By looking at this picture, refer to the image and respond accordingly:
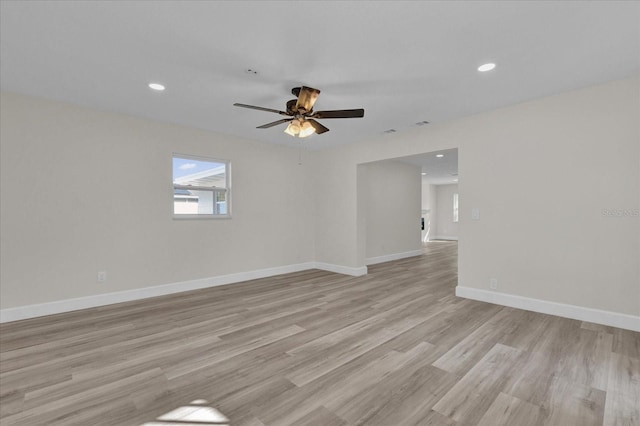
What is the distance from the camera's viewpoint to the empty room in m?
1.96

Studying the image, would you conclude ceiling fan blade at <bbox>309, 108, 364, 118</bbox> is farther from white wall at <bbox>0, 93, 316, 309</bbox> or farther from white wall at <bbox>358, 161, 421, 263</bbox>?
white wall at <bbox>358, 161, 421, 263</bbox>

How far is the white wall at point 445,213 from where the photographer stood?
12.7 meters

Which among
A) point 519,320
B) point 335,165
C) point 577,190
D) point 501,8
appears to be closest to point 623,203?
point 577,190

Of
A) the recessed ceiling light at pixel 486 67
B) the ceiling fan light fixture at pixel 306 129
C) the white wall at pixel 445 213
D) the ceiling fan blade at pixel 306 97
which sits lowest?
the white wall at pixel 445 213

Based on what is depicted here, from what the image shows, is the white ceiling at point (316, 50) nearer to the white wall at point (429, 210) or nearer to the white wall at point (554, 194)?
the white wall at point (554, 194)

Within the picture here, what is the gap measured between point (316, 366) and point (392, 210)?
18.5 ft

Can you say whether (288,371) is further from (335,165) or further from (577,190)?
(335,165)

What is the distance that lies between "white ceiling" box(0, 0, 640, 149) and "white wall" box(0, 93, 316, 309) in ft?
1.49

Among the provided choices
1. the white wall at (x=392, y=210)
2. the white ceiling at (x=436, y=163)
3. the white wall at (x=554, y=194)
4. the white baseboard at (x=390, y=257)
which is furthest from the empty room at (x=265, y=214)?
the white ceiling at (x=436, y=163)

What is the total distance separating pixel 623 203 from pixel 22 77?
250 inches

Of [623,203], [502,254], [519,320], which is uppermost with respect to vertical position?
[623,203]

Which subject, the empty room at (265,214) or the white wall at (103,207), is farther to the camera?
the white wall at (103,207)

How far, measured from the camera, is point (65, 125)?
12.0 feet

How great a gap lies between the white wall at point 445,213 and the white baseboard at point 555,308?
30.3 ft
